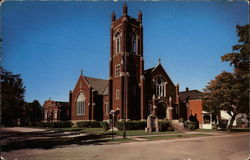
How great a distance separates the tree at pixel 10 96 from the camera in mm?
10709

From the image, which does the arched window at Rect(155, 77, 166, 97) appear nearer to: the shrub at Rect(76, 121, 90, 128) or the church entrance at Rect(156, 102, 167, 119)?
Answer: the church entrance at Rect(156, 102, 167, 119)

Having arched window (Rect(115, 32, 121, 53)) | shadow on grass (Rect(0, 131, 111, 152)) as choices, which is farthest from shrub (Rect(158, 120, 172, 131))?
arched window (Rect(115, 32, 121, 53))

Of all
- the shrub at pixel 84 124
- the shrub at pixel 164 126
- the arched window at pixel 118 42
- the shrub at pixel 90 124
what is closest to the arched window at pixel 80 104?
the shrub at pixel 84 124

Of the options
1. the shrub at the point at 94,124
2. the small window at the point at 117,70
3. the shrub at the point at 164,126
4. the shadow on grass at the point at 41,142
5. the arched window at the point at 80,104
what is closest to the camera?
the shadow on grass at the point at 41,142

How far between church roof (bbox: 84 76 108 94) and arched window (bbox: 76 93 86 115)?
3175 mm

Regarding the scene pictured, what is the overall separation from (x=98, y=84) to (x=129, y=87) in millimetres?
13832

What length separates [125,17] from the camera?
39375mm

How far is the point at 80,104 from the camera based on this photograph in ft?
160

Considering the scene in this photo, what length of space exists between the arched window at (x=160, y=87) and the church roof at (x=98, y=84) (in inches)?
467

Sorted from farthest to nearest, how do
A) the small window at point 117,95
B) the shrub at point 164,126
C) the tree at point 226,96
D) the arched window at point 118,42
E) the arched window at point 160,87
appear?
the arched window at point 160,87 → the arched window at point 118,42 → the small window at point 117,95 → the shrub at point 164,126 → the tree at point 226,96

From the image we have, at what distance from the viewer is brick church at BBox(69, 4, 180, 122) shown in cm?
3847

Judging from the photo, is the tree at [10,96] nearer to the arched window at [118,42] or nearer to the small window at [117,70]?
the small window at [117,70]

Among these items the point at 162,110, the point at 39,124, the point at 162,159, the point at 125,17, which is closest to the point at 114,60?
the point at 125,17

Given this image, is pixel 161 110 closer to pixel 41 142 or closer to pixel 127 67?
pixel 127 67
